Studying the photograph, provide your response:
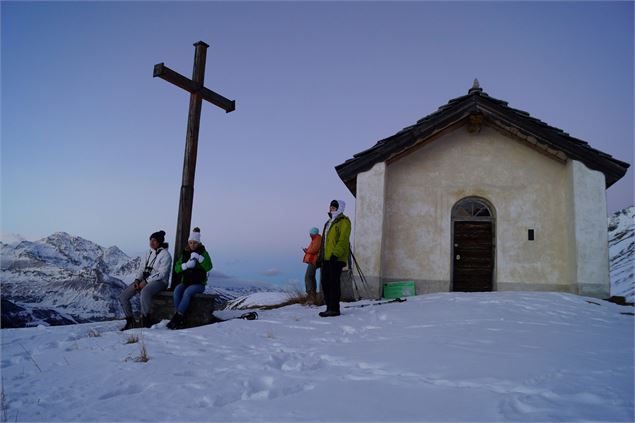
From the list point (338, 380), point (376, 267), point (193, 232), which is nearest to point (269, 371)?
point (338, 380)

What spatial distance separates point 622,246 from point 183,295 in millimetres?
36914

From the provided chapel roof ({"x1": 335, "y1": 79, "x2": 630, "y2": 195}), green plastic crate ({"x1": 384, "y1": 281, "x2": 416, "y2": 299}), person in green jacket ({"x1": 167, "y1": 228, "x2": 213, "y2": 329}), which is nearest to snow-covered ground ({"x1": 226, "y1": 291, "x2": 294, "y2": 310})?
green plastic crate ({"x1": 384, "y1": 281, "x2": 416, "y2": 299})

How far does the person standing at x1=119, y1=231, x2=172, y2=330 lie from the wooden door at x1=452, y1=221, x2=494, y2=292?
7026mm

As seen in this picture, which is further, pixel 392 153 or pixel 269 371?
pixel 392 153

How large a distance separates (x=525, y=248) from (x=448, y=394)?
359 inches

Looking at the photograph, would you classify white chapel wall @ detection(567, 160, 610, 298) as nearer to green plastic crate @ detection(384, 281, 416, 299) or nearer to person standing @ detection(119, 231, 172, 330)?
green plastic crate @ detection(384, 281, 416, 299)

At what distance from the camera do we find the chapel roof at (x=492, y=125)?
10711 mm

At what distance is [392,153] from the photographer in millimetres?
11172

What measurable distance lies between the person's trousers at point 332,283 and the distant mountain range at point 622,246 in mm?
20276

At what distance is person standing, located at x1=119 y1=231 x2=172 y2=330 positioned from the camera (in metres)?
7.23

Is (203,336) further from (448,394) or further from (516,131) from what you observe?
(516,131)

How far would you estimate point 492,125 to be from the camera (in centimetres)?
1157

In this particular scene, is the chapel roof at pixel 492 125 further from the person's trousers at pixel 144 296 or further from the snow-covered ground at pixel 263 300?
the person's trousers at pixel 144 296

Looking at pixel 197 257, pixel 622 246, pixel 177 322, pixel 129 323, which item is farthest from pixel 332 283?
pixel 622 246
